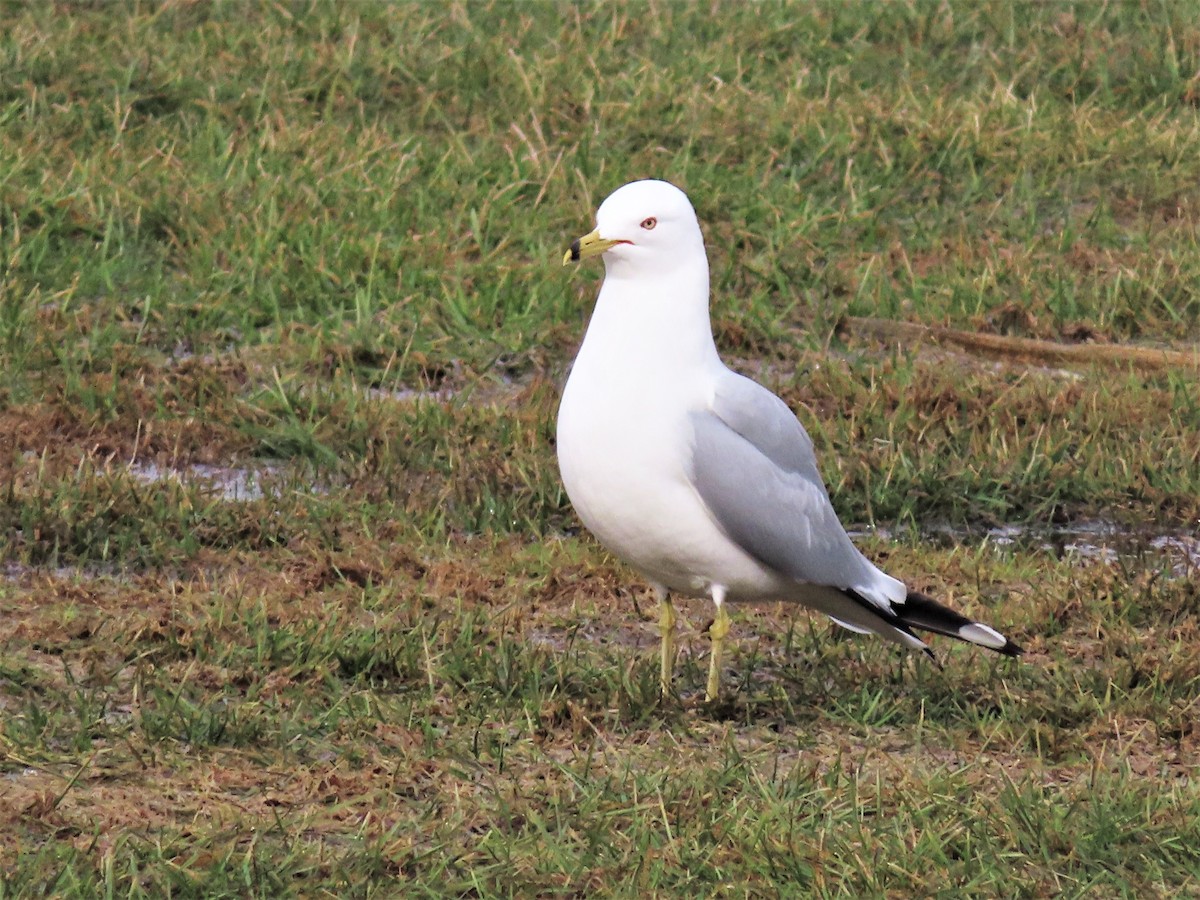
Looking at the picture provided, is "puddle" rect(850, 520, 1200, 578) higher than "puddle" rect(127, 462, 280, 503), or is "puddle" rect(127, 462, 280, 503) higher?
"puddle" rect(850, 520, 1200, 578)

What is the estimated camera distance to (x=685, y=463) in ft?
15.0

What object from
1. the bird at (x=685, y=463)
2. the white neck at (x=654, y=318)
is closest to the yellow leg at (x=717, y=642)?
the bird at (x=685, y=463)

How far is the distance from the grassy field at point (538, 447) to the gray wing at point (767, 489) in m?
0.32

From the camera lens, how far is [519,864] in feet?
12.8

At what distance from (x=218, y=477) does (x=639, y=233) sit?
200 centimetres

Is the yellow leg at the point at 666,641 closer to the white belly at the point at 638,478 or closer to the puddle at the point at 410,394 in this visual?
the white belly at the point at 638,478

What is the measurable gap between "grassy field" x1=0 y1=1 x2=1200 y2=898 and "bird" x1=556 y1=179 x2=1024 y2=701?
0.72 ft

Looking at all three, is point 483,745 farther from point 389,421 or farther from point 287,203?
point 287,203

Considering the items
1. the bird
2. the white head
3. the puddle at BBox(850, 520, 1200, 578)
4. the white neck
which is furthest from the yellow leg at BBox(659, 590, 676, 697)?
the puddle at BBox(850, 520, 1200, 578)

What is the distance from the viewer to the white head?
4.73m

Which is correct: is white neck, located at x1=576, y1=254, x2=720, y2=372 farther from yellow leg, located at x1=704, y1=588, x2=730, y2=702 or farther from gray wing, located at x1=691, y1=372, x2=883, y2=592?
yellow leg, located at x1=704, y1=588, x2=730, y2=702

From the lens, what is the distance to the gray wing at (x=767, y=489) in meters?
4.62

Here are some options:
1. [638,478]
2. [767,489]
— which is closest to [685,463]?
[638,478]

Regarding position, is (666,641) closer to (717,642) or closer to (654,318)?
(717,642)
